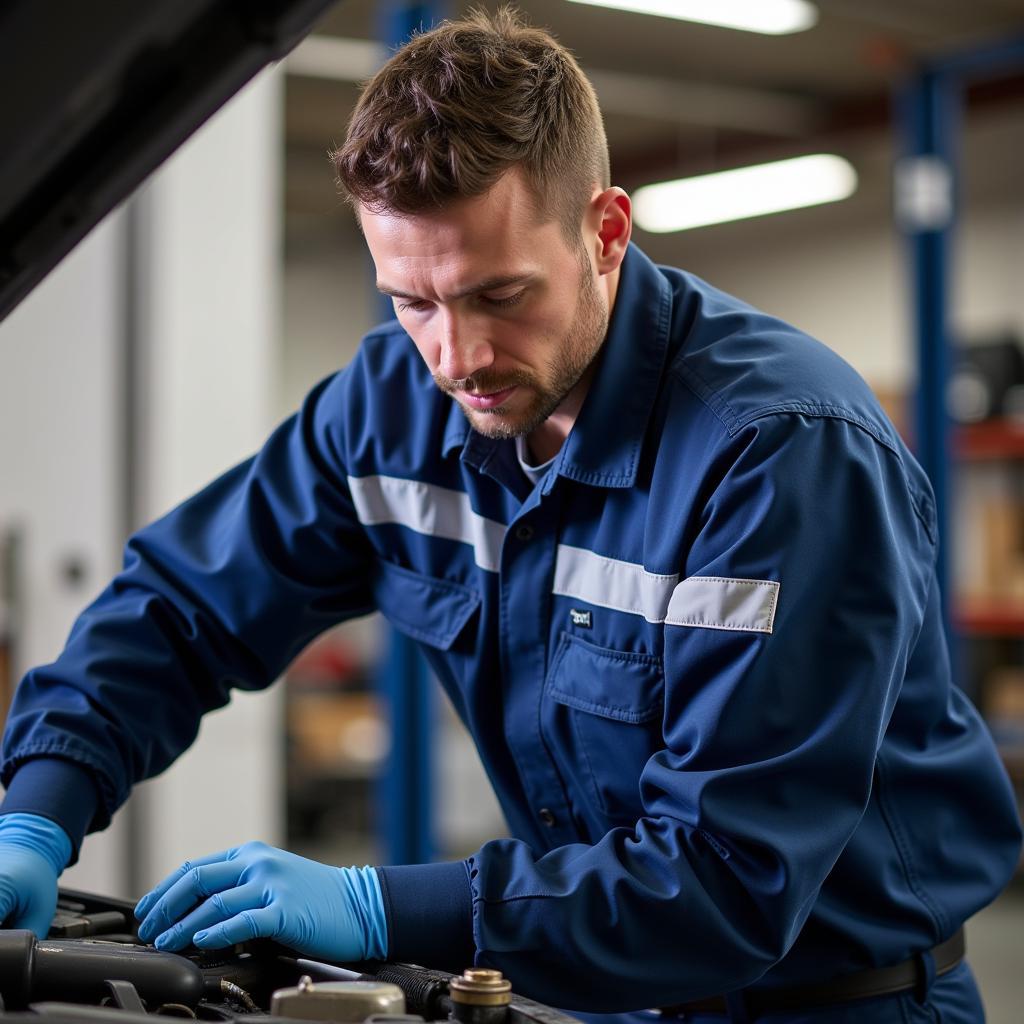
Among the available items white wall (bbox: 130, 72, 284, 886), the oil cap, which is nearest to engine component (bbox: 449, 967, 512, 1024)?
the oil cap

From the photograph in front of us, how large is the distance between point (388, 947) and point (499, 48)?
0.89 meters

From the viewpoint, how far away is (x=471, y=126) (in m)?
1.29

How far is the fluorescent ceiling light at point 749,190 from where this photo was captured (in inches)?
258

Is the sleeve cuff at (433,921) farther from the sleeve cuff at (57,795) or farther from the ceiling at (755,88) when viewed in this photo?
the ceiling at (755,88)

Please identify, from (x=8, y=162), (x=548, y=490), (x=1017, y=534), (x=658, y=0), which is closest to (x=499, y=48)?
(x=548, y=490)

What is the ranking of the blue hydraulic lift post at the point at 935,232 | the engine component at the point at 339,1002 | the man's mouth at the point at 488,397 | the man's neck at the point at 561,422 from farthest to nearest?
the blue hydraulic lift post at the point at 935,232 < the man's neck at the point at 561,422 < the man's mouth at the point at 488,397 < the engine component at the point at 339,1002

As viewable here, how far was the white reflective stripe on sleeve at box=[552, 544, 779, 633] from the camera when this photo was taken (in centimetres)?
120

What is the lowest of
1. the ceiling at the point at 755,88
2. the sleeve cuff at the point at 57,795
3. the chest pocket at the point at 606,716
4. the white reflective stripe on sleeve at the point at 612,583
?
the sleeve cuff at the point at 57,795

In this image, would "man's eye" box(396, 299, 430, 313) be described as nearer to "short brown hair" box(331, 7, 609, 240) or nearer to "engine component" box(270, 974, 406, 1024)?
"short brown hair" box(331, 7, 609, 240)

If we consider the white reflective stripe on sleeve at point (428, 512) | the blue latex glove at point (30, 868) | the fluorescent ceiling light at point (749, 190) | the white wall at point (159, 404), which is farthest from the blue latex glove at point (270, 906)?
the fluorescent ceiling light at point (749, 190)

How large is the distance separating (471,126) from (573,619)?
53 cm

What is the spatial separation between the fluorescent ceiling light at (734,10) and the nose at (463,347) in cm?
366

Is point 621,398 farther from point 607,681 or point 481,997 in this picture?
point 481,997

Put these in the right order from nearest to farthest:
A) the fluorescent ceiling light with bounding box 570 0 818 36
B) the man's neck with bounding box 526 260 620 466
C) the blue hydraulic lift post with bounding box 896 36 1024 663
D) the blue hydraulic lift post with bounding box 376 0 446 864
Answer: the man's neck with bounding box 526 260 620 466 < the blue hydraulic lift post with bounding box 376 0 446 864 < the blue hydraulic lift post with bounding box 896 36 1024 663 < the fluorescent ceiling light with bounding box 570 0 818 36
